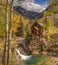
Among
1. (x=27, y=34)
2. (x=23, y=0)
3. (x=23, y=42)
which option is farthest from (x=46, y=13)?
(x=27, y=34)

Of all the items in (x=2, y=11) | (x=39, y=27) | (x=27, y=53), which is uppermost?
(x=2, y=11)

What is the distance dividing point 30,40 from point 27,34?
31.5 ft

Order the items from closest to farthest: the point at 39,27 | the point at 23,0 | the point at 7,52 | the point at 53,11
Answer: the point at 53,11
the point at 23,0
the point at 7,52
the point at 39,27

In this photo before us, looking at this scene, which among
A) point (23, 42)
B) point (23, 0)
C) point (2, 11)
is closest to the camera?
point (23, 0)

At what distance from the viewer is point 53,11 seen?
7.48 meters

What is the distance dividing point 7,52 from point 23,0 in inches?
71.7

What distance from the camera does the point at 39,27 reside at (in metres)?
50.1

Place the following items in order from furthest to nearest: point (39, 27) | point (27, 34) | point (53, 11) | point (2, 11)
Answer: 1. point (27, 34)
2. point (39, 27)
3. point (2, 11)
4. point (53, 11)

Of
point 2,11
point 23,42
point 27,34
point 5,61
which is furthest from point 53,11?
point 27,34

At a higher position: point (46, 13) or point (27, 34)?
point (46, 13)

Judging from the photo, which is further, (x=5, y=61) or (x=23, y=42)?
(x=23, y=42)

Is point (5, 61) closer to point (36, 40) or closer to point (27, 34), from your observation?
point (36, 40)

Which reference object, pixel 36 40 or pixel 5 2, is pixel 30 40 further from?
pixel 5 2

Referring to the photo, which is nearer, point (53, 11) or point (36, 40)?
point (53, 11)
